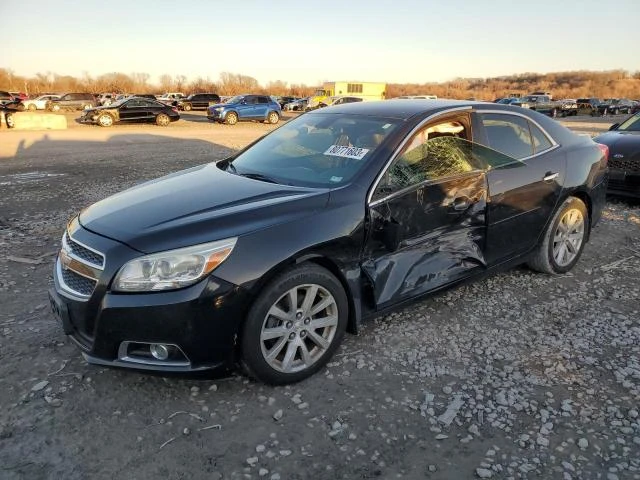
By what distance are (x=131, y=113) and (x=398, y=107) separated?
22842 millimetres

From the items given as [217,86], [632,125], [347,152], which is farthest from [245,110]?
[217,86]

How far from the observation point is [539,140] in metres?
4.35

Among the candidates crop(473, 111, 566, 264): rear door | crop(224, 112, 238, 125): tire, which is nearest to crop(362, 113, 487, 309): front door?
crop(473, 111, 566, 264): rear door

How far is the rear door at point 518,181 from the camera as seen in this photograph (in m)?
3.88

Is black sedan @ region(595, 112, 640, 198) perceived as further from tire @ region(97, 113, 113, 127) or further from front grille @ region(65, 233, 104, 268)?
tire @ region(97, 113, 113, 127)

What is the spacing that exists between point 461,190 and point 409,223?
592 mm

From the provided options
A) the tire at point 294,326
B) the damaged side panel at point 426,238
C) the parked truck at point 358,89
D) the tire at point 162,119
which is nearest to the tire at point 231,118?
the tire at point 162,119

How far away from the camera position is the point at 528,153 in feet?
13.8

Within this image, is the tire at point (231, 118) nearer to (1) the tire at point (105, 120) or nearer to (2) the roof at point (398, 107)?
(1) the tire at point (105, 120)

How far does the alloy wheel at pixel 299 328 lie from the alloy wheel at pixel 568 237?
8.75 feet

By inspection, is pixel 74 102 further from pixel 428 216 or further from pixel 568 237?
pixel 428 216

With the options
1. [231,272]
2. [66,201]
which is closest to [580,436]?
[231,272]

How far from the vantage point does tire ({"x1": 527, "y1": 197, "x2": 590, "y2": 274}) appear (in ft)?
14.7

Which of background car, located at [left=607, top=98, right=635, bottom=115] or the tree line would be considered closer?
background car, located at [left=607, top=98, right=635, bottom=115]
